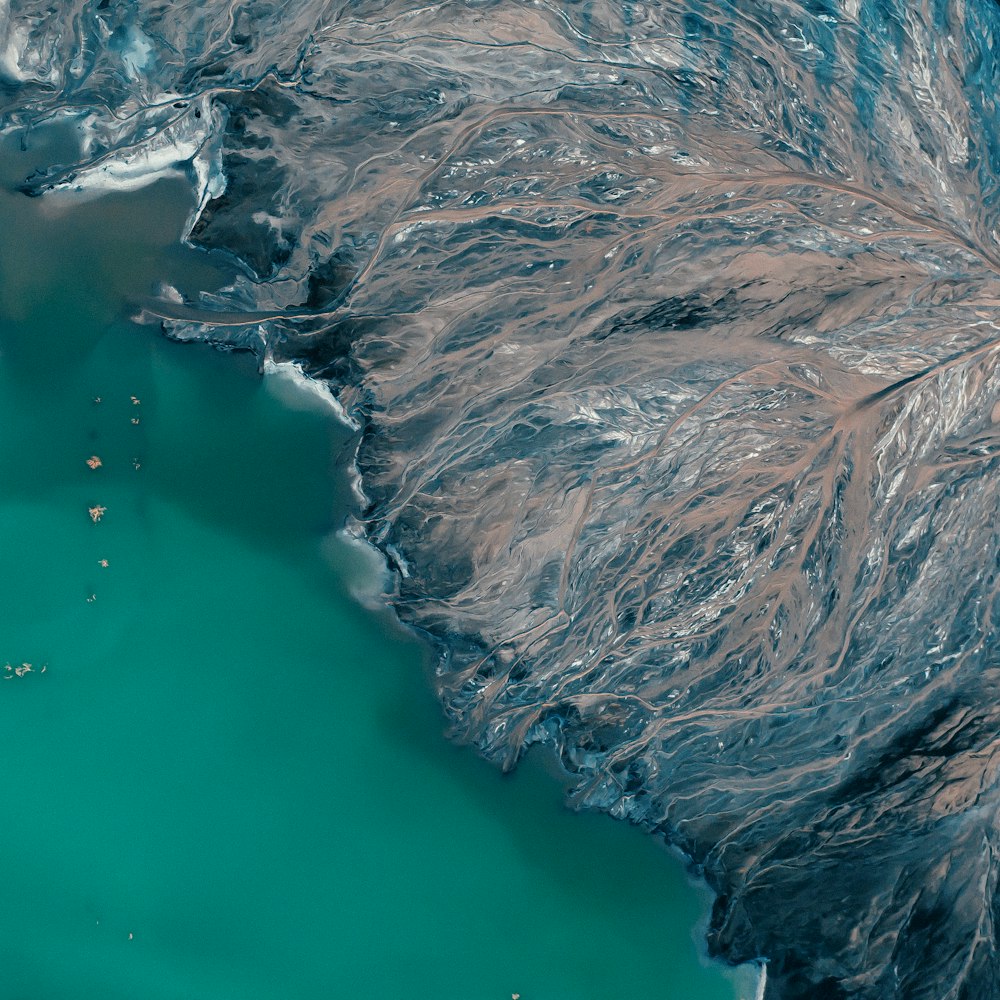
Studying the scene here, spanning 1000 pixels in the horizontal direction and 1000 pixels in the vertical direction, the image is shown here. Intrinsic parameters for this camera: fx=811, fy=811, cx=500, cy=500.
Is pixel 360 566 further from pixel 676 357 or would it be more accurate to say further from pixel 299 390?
pixel 676 357

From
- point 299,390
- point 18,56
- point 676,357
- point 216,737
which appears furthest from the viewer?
point 299,390

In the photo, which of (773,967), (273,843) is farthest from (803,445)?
(273,843)

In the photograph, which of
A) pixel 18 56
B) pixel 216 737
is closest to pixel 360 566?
pixel 216 737

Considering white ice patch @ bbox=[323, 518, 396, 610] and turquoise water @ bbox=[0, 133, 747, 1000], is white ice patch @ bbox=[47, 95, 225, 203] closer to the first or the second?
turquoise water @ bbox=[0, 133, 747, 1000]

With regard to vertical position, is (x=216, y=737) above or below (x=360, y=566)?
below

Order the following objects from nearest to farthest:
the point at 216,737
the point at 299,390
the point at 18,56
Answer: the point at 18,56 → the point at 216,737 → the point at 299,390

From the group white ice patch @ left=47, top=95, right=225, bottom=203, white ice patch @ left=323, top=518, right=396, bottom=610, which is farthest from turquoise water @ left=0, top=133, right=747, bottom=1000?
white ice patch @ left=47, top=95, right=225, bottom=203

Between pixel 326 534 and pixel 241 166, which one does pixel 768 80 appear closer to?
pixel 241 166

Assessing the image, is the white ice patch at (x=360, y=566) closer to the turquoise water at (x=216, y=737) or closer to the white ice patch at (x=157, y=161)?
the turquoise water at (x=216, y=737)
